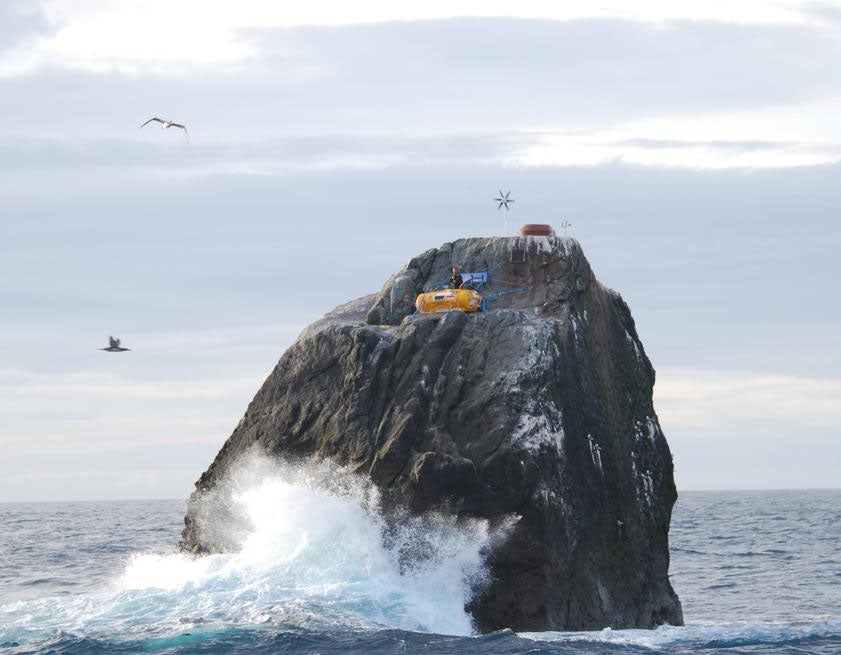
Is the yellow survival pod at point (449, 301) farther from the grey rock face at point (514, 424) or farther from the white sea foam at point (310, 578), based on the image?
the white sea foam at point (310, 578)

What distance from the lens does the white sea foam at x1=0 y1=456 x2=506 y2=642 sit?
100 feet

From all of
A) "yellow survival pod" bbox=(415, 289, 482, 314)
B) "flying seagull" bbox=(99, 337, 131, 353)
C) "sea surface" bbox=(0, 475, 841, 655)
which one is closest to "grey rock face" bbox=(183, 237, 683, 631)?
"yellow survival pod" bbox=(415, 289, 482, 314)

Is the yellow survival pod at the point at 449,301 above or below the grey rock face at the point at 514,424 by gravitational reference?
above

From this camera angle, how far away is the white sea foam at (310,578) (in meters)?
30.5

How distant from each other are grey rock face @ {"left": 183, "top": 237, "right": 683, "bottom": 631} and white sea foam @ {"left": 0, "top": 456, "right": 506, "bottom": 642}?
1.92 feet

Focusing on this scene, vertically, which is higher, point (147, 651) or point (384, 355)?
point (384, 355)

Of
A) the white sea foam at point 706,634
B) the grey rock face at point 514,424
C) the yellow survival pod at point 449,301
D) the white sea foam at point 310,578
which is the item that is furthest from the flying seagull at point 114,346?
the white sea foam at point 706,634

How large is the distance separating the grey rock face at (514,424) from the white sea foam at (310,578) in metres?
0.58

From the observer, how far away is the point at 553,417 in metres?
32.3

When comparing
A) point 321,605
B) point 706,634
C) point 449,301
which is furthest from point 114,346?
point 706,634

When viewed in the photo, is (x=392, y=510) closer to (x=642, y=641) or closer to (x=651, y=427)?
(x=642, y=641)

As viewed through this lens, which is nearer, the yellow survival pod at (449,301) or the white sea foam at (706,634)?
the white sea foam at (706,634)

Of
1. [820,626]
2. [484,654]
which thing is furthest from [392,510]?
[820,626]

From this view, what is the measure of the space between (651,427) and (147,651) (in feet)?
49.9
